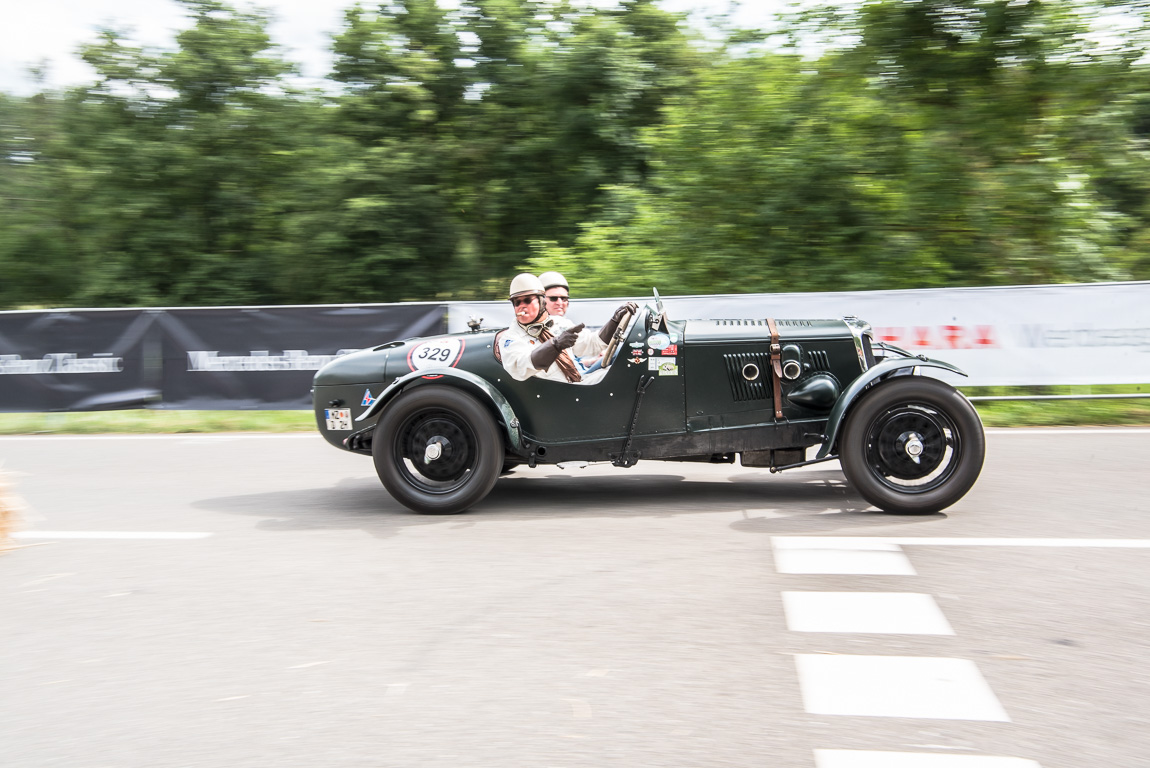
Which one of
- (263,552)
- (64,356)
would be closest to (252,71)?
(64,356)

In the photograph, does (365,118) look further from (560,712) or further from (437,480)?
(560,712)

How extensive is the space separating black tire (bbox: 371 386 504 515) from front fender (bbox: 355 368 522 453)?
6cm

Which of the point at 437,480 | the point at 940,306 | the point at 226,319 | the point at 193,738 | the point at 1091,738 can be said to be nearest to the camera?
the point at 1091,738

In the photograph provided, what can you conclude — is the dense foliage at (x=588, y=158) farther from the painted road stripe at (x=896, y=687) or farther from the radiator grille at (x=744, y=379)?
the painted road stripe at (x=896, y=687)

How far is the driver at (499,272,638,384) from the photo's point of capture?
602 cm

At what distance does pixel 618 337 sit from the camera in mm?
6008

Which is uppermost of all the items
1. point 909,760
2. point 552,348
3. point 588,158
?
point 588,158

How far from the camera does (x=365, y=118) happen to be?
1909cm

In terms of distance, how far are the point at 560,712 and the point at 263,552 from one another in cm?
275

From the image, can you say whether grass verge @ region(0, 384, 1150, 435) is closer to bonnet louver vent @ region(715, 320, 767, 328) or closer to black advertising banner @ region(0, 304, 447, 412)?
black advertising banner @ region(0, 304, 447, 412)

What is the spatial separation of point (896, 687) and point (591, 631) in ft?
3.94

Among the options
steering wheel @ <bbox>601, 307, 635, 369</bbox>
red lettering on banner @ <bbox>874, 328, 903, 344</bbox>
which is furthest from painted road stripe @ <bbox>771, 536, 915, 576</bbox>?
red lettering on banner @ <bbox>874, 328, 903, 344</bbox>

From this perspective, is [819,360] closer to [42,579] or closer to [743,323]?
[743,323]

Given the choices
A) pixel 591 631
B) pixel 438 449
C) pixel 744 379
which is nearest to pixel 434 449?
pixel 438 449
